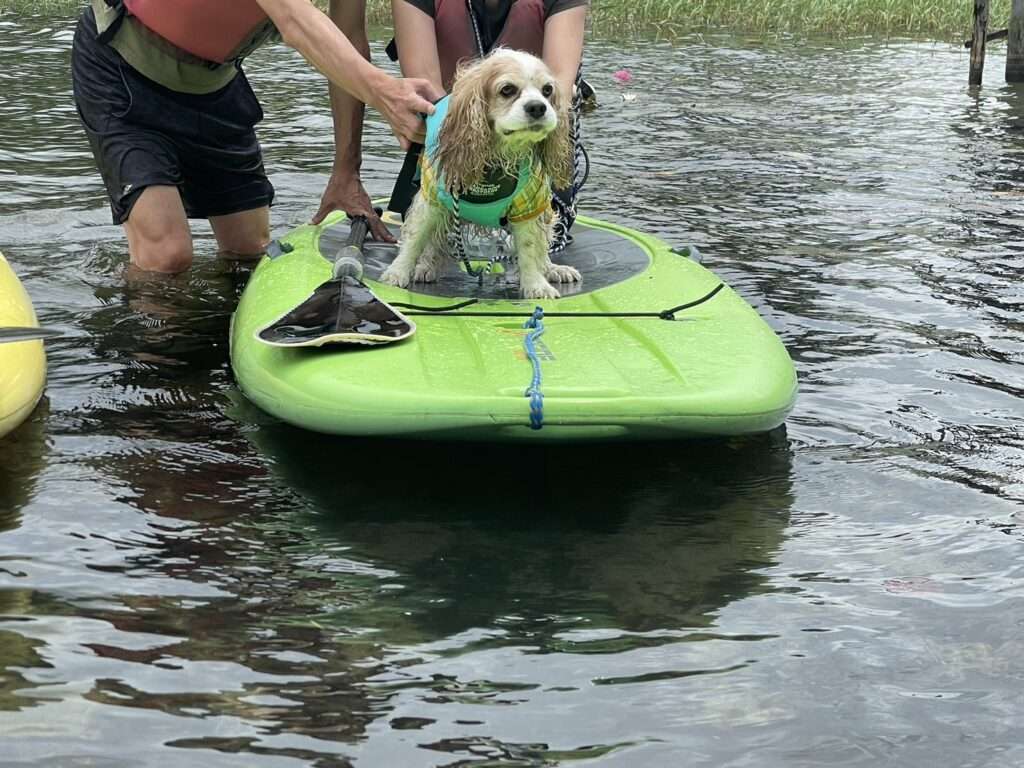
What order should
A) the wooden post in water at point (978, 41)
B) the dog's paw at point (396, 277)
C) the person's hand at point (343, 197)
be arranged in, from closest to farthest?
the dog's paw at point (396, 277), the person's hand at point (343, 197), the wooden post in water at point (978, 41)

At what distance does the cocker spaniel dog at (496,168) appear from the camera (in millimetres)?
4402

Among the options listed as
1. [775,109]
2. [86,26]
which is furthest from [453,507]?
[775,109]

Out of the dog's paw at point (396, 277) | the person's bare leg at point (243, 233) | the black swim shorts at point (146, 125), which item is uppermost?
the black swim shorts at point (146, 125)

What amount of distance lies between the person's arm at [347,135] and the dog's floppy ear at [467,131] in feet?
4.03

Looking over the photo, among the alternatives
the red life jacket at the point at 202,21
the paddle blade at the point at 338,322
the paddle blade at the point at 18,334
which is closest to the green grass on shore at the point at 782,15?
the red life jacket at the point at 202,21

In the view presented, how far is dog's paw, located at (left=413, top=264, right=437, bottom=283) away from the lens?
16.1 feet

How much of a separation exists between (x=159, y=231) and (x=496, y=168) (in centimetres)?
161

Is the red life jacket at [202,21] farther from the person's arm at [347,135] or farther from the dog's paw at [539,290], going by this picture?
the dog's paw at [539,290]

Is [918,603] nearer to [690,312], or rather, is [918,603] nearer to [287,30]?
[690,312]

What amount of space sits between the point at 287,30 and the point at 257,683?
8.40 feet

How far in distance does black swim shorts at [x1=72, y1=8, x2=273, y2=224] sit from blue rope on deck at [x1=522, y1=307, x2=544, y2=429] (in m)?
1.84

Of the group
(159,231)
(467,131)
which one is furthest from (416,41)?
(159,231)

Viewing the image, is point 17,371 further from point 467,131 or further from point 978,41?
point 978,41

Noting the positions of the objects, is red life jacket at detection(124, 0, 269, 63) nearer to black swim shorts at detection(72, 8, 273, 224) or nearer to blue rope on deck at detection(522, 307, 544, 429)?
black swim shorts at detection(72, 8, 273, 224)
